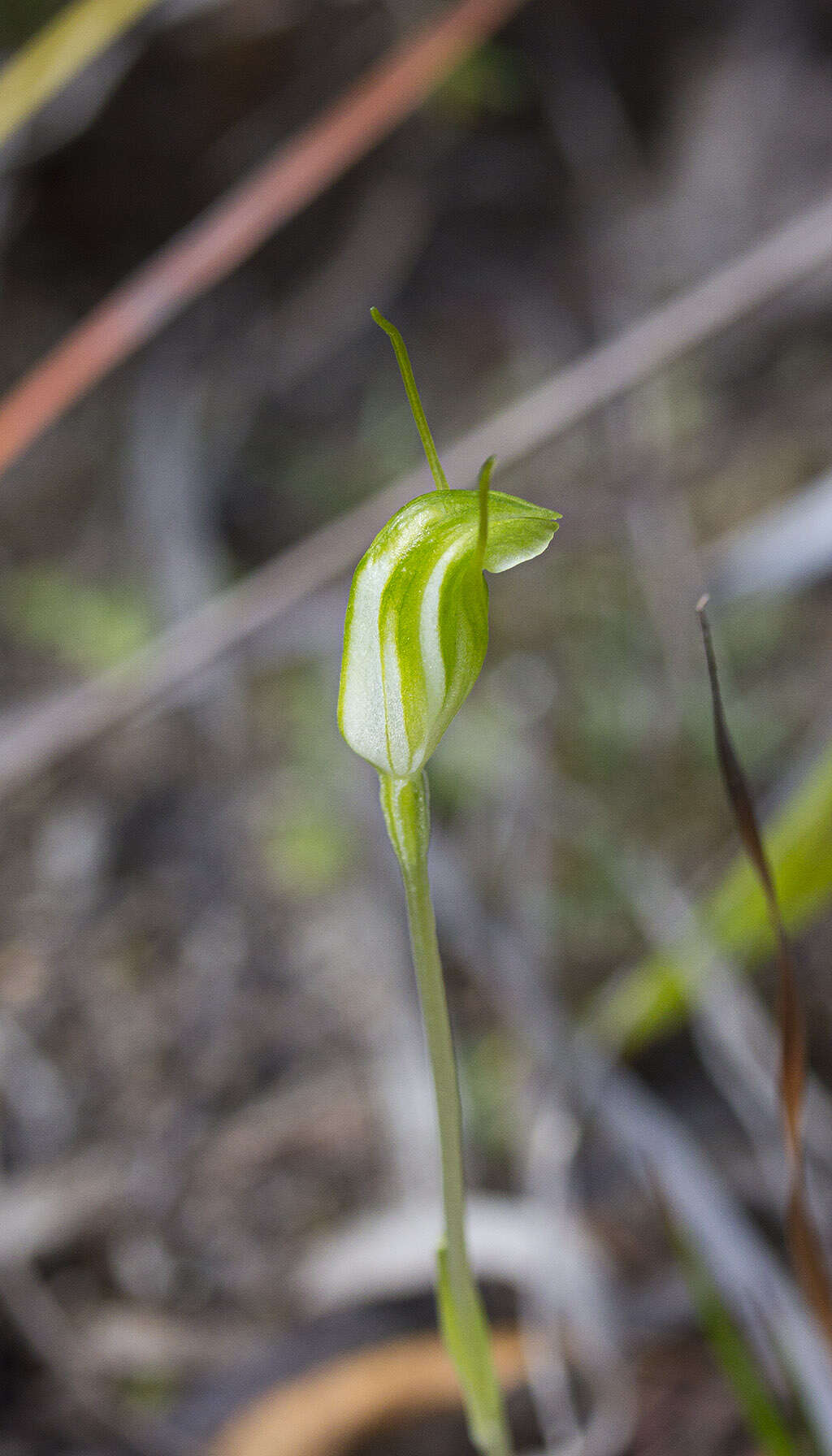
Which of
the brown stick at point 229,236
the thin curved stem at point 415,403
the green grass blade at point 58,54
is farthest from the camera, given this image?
the green grass blade at point 58,54

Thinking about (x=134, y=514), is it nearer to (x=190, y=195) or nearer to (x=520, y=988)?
(x=190, y=195)

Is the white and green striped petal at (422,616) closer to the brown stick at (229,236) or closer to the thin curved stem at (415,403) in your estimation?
the thin curved stem at (415,403)

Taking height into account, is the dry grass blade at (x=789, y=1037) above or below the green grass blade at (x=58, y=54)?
below

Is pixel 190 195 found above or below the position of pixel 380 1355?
above

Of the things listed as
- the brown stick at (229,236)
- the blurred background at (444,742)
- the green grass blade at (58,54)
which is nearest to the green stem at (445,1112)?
the blurred background at (444,742)

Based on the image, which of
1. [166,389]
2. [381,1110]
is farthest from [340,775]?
[166,389]

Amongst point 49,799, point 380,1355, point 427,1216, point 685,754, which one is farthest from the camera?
point 49,799

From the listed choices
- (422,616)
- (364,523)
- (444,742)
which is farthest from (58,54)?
(422,616)

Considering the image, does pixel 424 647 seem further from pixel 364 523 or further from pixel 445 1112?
pixel 364 523
